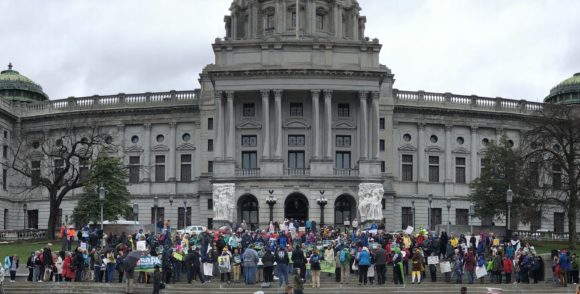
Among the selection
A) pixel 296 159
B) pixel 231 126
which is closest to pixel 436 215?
pixel 296 159

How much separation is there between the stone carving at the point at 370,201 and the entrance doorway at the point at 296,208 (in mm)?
4983

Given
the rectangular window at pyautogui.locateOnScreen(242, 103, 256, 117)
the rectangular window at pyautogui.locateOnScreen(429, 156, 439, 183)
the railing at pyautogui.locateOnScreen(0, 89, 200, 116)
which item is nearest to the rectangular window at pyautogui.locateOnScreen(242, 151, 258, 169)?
the rectangular window at pyautogui.locateOnScreen(242, 103, 256, 117)

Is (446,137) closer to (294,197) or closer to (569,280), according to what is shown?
(294,197)

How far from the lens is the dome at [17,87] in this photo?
114812 mm

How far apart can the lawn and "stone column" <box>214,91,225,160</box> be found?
65.2 ft

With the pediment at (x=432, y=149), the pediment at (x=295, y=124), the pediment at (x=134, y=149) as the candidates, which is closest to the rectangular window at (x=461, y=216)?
the pediment at (x=432, y=149)

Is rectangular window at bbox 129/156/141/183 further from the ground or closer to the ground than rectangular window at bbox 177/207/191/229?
further from the ground

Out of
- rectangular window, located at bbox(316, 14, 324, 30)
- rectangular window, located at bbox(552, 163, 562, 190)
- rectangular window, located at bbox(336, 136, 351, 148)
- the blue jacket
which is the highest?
rectangular window, located at bbox(316, 14, 324, 30)

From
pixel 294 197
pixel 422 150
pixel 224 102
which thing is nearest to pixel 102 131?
pixel 224 102

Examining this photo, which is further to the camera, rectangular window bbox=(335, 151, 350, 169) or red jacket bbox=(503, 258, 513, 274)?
rectangular window bbox=(335, 151, 350, 169)

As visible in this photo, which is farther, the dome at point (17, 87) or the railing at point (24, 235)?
the dome at point (17, 87)

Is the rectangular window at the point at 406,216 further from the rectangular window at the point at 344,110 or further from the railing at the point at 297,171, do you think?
the railing at the point at 297,171

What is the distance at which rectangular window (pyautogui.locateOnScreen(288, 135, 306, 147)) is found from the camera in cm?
9250

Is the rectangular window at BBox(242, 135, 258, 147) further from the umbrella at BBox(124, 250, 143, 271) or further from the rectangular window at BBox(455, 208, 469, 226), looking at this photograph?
the umbrella at BBox(124, 250, 143, 271)
